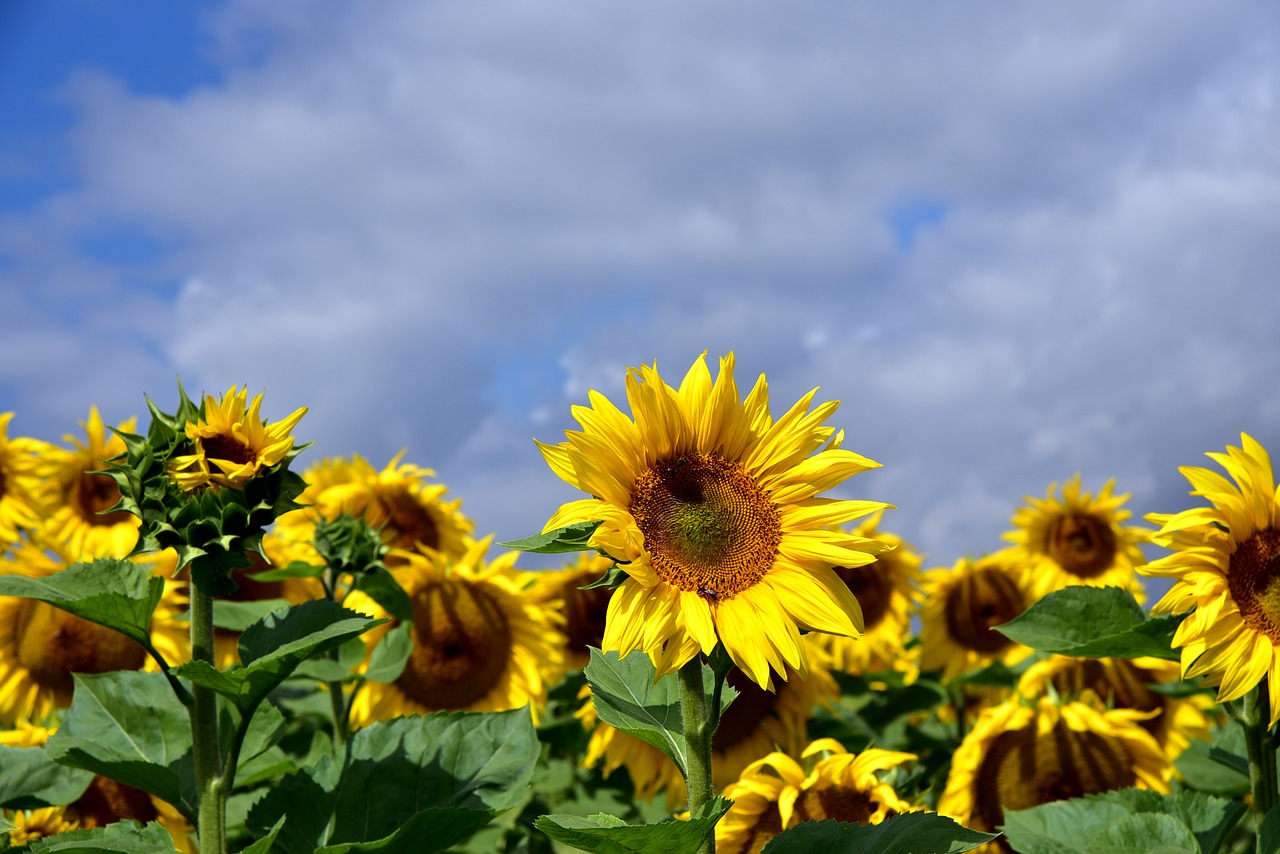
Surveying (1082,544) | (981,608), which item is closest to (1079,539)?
(1082,544)

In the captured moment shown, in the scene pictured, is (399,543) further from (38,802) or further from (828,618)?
(828,618)

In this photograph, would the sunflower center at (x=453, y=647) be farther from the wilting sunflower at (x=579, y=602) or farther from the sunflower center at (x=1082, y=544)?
the sunflower center at (x=1082, y=544)

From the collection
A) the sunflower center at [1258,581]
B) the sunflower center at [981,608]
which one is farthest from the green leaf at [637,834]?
the sunflower center at [981,608]

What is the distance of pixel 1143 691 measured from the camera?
5.71 m

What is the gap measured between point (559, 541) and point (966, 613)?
554 cm

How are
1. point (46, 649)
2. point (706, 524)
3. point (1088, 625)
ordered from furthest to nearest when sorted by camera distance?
point (46, 649) → point (1088, 625) → point (706, 524)

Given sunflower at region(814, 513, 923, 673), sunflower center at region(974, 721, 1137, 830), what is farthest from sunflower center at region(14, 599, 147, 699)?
sunflower at region(814, 513, 923, 673)

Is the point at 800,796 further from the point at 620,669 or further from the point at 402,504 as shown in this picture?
the point at 402,504

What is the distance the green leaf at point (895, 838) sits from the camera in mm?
2537

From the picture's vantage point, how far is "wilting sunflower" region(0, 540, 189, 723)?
5.25 meters

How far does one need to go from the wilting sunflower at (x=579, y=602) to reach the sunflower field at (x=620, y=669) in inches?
21.4

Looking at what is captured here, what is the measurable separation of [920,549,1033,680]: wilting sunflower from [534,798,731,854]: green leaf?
17.3 ft

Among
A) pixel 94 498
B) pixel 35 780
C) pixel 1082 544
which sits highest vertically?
pixel 94 498

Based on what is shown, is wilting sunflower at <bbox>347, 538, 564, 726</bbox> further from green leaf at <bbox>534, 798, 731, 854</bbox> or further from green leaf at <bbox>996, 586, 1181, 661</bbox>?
green leaf at <bbox>534, 798, 731, 854</bbox>
